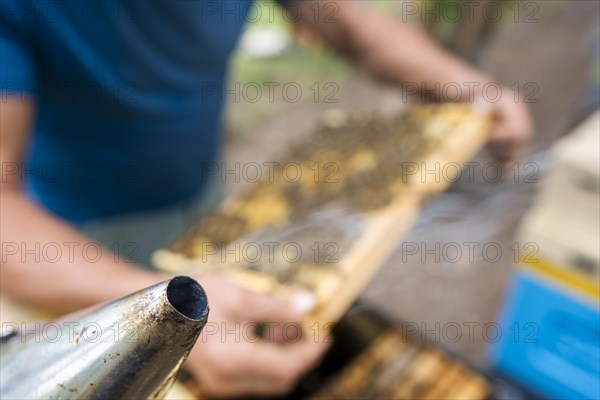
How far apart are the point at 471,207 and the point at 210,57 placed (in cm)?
117

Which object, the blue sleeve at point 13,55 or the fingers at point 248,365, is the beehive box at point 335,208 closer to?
the fingers at point 248,365

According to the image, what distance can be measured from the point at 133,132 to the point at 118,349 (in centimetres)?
121

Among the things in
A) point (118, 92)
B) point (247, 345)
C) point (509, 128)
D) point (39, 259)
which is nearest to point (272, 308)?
point (247, 345)

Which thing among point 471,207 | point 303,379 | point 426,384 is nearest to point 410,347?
point 426,384

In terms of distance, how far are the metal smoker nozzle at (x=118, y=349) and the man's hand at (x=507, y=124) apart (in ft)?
5.36

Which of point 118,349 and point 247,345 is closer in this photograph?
point 118,349

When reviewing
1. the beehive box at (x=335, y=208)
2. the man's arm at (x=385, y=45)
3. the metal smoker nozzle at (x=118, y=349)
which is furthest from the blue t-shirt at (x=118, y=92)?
the metal smoker nozzle at (x=118, y=349)

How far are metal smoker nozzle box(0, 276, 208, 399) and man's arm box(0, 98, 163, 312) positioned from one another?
0.50 metres

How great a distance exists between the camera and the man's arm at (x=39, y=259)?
1.07 meters

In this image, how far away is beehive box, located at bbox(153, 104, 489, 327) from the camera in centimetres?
144

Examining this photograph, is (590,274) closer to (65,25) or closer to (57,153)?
(65,25)

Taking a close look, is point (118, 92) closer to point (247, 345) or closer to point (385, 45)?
point (247, 345)

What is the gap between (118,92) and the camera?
145cm

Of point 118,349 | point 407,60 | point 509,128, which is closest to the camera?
point 118,349
